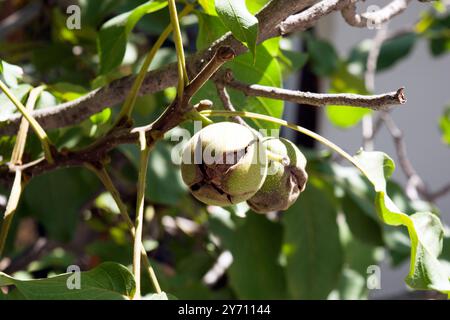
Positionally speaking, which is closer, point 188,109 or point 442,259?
point 188,109

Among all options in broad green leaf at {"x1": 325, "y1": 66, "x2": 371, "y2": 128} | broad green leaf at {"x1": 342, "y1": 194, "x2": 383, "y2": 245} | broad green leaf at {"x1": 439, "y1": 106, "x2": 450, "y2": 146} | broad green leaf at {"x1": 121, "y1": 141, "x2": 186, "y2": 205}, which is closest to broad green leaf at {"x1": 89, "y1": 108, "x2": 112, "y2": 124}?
broad green leaf at {"x1": 121, "y1": 141, "x2": 186, "y2": 205}

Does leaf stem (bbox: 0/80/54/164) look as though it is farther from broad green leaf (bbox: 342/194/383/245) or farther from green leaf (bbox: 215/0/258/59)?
broad green leaf (bbox: 342/194/383/245)

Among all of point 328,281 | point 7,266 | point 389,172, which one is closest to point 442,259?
point 328,281

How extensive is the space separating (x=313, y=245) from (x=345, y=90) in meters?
0.61

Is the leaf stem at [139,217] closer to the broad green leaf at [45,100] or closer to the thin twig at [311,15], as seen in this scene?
the thin twig at [311,15]

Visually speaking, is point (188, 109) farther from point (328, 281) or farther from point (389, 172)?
point (328, 281)

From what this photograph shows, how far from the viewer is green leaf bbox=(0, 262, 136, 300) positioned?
0.66 metres

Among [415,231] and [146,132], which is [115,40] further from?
[415,231]

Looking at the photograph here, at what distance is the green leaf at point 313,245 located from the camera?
1.36m

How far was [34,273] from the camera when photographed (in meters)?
1.85

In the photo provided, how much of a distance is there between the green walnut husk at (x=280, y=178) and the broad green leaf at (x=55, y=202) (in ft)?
2.66

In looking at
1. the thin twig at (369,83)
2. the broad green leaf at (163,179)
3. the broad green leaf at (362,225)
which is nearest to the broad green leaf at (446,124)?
the thin twig at (369,83)

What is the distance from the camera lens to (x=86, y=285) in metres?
0.69
